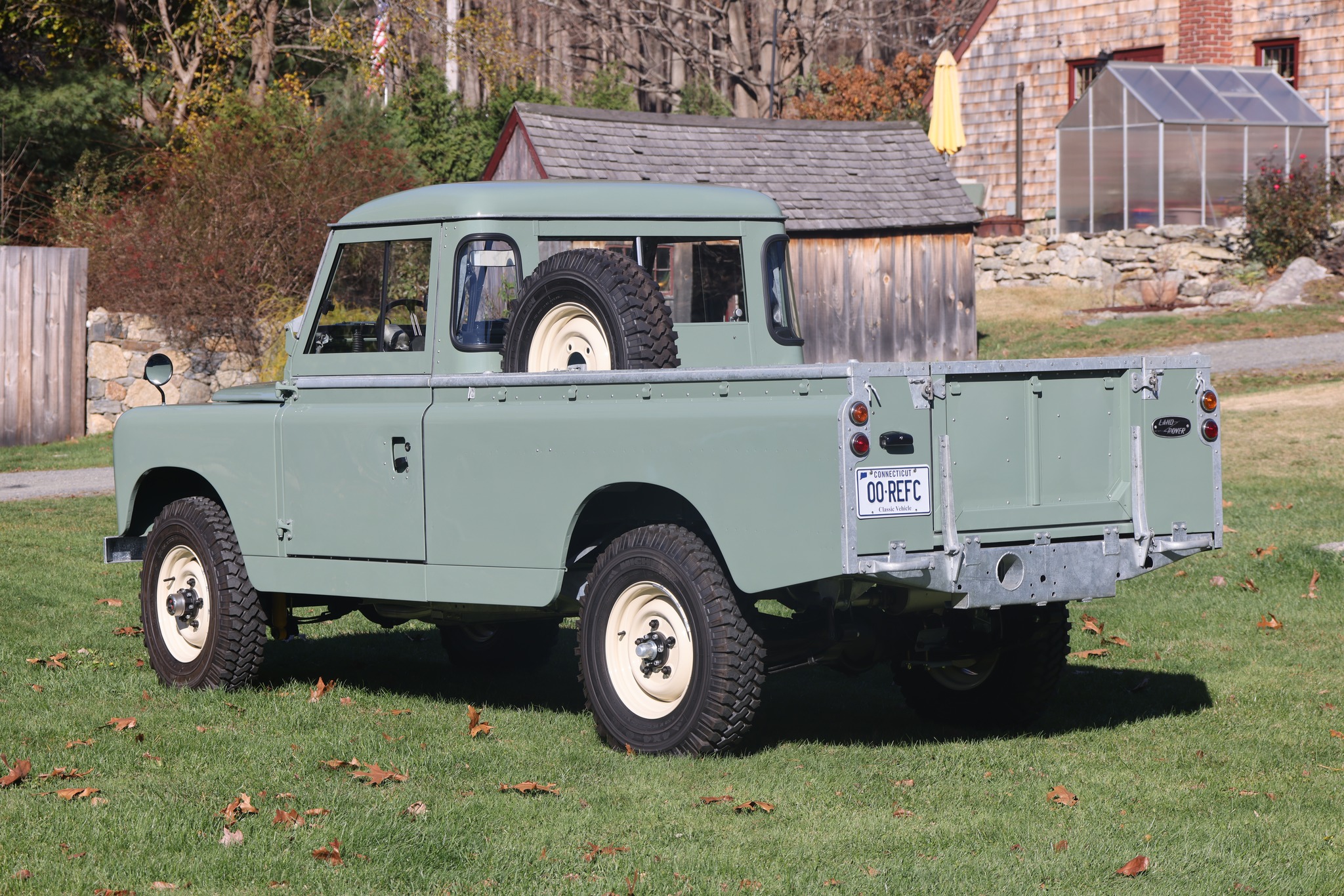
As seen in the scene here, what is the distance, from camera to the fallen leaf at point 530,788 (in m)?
6.04

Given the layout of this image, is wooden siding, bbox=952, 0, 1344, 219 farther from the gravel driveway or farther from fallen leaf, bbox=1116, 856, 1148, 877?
fallen leaf, bbox=1116, 856, 1148, 877

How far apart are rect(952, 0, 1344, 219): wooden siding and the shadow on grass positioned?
29.7m

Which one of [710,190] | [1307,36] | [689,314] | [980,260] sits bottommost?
[689,314]

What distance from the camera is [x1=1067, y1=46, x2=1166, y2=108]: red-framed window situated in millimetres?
37344

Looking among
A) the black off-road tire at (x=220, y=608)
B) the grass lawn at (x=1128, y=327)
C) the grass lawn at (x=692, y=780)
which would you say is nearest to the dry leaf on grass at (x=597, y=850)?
the grass lawn at (x=692, y=780)

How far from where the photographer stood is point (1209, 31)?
119 feet

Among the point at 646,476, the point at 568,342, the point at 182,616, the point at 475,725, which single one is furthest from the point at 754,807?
the point at 182,616

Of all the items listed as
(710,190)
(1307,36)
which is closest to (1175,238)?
(1307,36)

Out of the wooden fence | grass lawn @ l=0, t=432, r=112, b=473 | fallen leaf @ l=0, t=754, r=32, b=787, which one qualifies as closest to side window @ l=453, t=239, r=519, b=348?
fallen leaf @ l=0, t=754, r=32, b=787

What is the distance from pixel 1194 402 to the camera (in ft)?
21.6

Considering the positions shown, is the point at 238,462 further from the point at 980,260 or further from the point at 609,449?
the point at 980,260

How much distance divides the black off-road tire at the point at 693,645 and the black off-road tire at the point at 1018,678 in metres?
1.23

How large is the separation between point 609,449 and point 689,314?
5.47 ft

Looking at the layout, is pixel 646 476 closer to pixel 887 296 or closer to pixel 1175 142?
pixel 887 296
